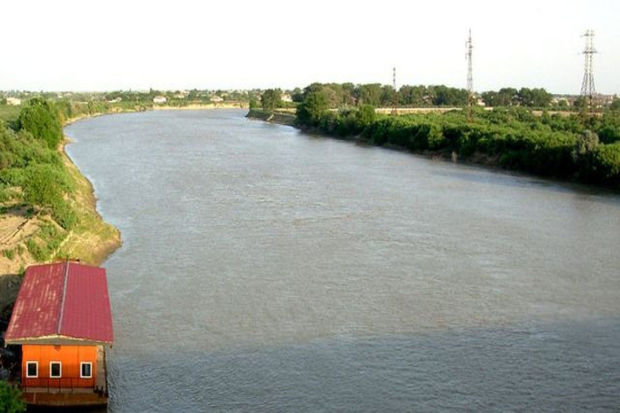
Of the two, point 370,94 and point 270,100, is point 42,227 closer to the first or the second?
point 270,100

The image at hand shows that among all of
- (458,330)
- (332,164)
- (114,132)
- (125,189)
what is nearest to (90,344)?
(458,330)

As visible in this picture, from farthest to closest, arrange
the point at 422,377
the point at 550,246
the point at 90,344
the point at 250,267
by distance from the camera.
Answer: the point at 550,246 < the point at 250,267 < the point at 422,377 < the point at 90,344

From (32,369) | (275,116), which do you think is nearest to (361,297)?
(32,369)

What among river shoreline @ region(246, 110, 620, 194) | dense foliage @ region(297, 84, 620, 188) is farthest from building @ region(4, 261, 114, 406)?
dense foliage @ region(297, 84, 620, 188)

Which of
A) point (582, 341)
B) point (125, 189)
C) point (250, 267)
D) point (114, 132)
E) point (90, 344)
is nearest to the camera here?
point (90, 344)

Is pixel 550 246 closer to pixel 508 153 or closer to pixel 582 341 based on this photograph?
pixel 582 341

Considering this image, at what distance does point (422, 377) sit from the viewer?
1024cm

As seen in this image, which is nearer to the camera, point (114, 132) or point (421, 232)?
point (421, 232)

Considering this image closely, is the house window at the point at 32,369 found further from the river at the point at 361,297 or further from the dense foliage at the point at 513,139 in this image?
the dense foliage at the point at 513,139

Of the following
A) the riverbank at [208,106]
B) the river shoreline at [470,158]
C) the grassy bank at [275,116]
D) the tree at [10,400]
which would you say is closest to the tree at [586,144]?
the river shoreline at [470,158]

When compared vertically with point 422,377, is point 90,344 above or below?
above

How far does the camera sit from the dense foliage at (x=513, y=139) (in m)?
28.1

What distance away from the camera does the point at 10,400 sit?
Answer: 8188 millimetres

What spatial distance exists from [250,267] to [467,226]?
695cm
